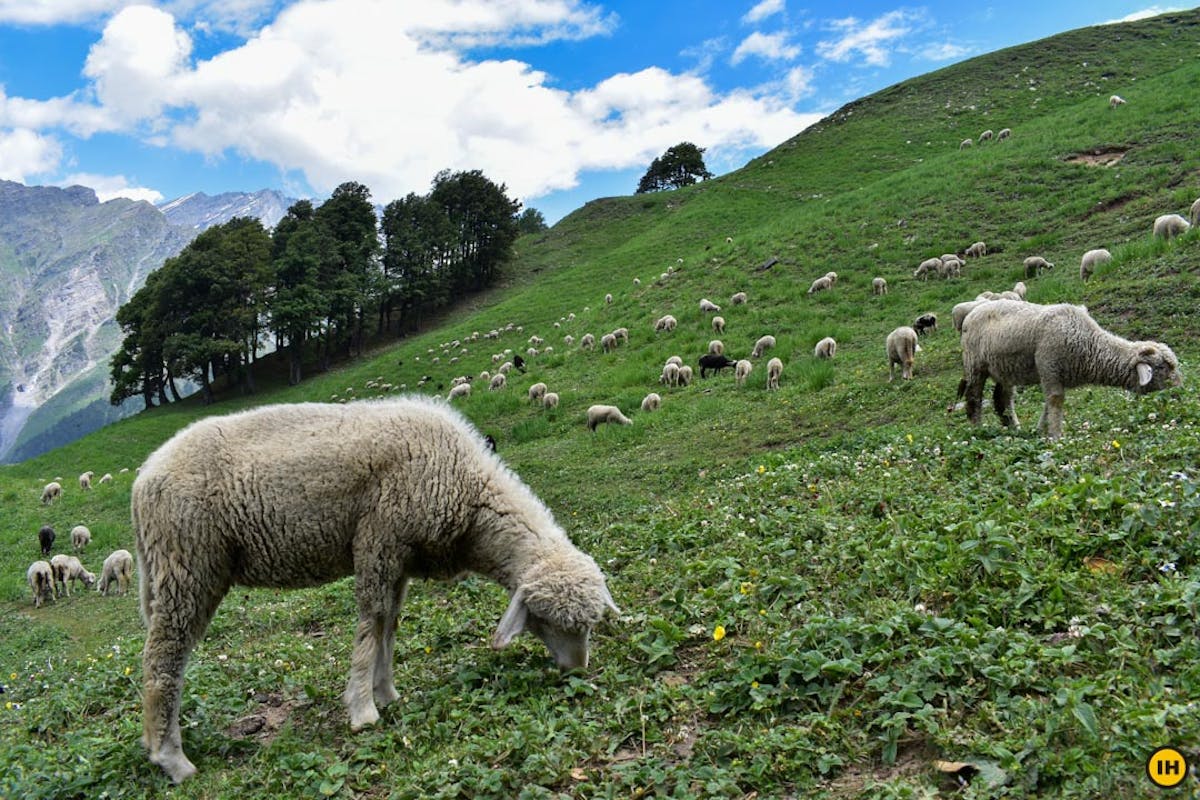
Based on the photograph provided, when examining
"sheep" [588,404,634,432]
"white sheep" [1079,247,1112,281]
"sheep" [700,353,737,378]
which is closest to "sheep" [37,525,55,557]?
"sheep" [588,404,634,432]

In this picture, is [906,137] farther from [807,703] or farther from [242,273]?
[807,703]

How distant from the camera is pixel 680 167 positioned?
3684 inches

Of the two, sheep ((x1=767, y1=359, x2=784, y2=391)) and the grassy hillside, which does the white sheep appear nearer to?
the grassy hillside

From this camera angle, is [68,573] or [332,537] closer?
[332,537]

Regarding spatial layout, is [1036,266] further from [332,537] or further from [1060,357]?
[332,537]

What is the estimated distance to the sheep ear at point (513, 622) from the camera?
18.3ft

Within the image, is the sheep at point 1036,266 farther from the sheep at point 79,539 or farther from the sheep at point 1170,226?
the sheep at point 79,539

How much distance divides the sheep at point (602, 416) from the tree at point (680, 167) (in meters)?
75.8

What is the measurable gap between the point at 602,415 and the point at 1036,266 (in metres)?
14.5

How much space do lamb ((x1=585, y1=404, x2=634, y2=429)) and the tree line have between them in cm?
3918

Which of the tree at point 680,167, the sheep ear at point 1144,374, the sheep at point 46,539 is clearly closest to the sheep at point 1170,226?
the sheep ear at point 1144,374

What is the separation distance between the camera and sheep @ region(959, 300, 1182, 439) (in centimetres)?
976

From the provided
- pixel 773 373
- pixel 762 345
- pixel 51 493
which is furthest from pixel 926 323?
pixel 51 493

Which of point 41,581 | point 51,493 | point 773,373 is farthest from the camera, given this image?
point 51,493
